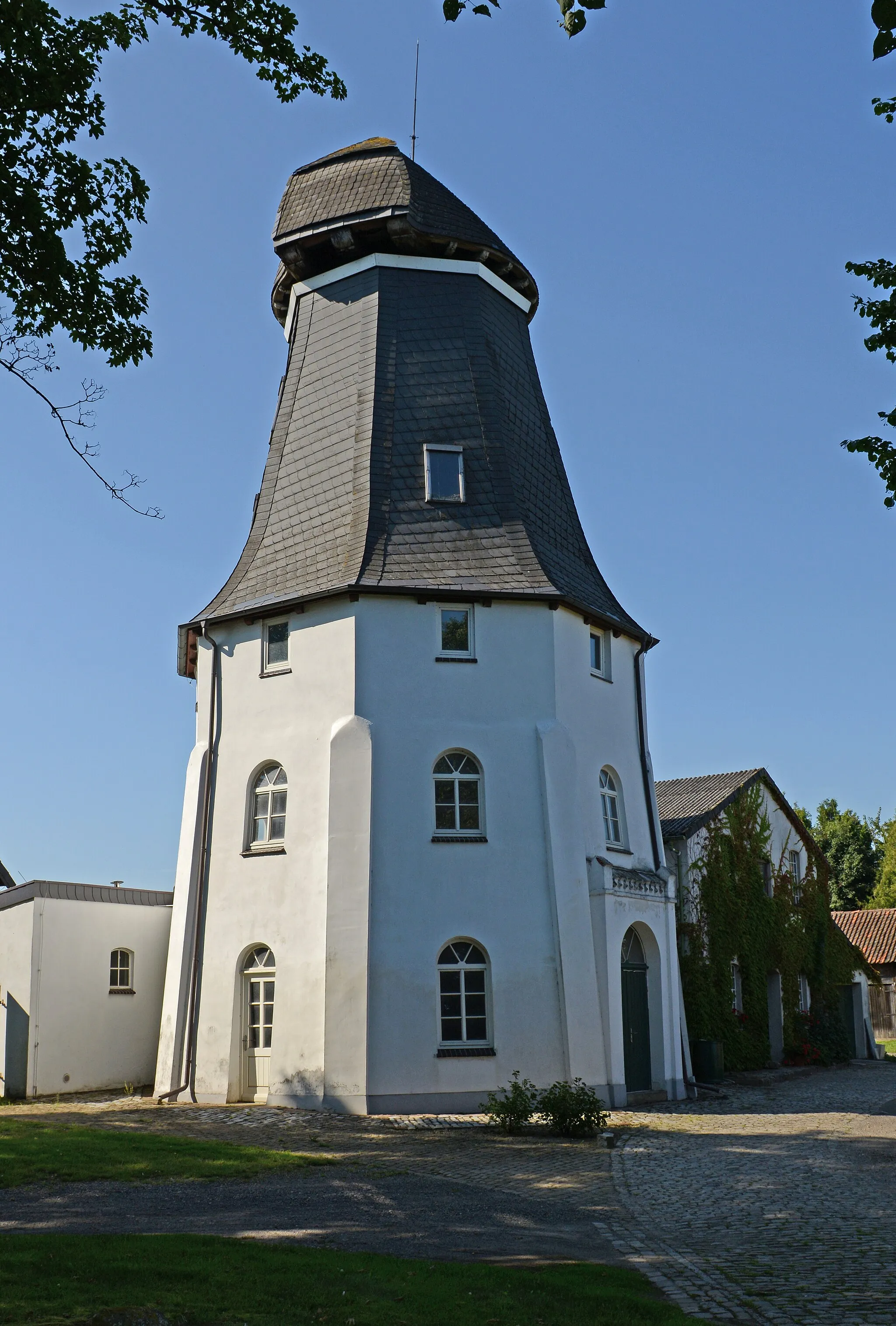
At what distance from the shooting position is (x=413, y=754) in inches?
795

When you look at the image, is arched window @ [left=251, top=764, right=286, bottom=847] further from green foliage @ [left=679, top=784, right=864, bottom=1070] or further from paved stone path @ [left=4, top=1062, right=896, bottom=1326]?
green foliage @ [left=679, top=784, right=864, bottom=1070]

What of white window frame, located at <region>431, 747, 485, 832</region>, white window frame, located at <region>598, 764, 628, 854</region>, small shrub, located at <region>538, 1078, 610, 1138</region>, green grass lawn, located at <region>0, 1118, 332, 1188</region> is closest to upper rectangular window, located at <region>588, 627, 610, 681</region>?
white window frame, located at <region>598, 764, 628, 854</region>

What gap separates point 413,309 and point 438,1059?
13.8 meters

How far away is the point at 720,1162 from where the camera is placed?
14.1 m

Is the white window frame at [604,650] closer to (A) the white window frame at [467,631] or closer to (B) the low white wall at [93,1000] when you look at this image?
(A) the white window frame at [467,631]

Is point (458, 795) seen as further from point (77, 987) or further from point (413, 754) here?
point (77, 987)

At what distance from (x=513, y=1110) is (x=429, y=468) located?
11138 mm

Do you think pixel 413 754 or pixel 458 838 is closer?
pixel 458 838

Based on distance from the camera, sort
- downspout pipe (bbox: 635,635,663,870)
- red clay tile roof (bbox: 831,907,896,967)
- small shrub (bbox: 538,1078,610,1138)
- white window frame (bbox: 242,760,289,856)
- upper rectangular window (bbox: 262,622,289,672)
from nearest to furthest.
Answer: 1. small shrub (bbox: 538,1078,610,1138)
2. white window frame (bbox: 242,760,289,856)
3. upper rectangular window (bbox: 262,622,289,672)
4. downspout pipe (bbox: 635,635,663,870)
5. red clay tile roof (bbox: 831,907,896,967)

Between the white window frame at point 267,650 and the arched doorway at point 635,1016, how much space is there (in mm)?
7446

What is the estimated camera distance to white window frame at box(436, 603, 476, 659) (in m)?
20.8

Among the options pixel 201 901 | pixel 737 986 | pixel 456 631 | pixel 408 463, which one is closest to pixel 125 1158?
pixel 201 901

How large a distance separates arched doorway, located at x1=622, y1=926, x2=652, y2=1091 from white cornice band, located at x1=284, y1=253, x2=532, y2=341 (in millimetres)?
12829

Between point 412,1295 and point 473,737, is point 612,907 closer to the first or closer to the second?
point 473,737
